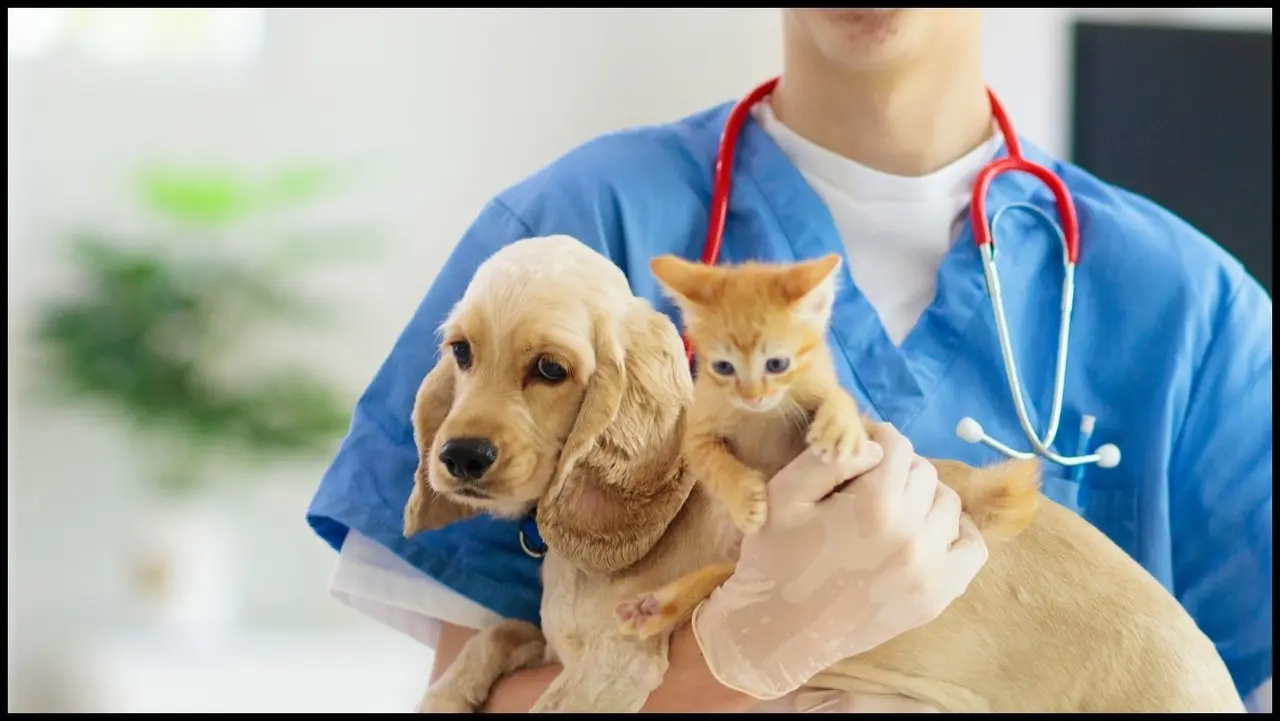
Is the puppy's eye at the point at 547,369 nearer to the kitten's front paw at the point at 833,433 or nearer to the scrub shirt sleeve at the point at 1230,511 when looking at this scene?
the kitten's front paw at the point at 833,433

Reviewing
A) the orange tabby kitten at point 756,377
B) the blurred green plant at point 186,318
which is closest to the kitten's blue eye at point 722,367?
the orange tabby kitten at point 756,377

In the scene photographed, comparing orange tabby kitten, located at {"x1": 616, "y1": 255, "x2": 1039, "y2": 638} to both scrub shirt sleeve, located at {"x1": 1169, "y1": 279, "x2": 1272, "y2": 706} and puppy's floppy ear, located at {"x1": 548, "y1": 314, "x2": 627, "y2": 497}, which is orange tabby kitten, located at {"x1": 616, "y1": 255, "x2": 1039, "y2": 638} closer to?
puppy's floppy ear, located at {"x1": 548, "y1": 314, "x2": 627, "y2": 497}

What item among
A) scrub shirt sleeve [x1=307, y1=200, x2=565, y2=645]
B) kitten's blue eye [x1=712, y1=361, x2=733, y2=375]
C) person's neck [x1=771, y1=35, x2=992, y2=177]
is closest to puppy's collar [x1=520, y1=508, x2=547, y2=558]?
scrub shirt sleeve [x1=307, y1=200, x2=565, y2=645]

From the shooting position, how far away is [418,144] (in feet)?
2.70

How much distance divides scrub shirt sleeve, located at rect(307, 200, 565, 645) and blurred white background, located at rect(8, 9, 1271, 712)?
6 cm

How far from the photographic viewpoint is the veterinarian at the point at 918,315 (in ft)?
2.05

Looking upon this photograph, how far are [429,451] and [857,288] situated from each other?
9.4 inches

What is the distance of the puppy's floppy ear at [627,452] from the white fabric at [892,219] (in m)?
0.15

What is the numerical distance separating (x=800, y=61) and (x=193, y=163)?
1.69 ft

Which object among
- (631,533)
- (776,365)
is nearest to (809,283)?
(776,365)

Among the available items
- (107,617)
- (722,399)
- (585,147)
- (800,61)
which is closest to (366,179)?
(585,147)

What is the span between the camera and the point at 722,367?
0.51 meters

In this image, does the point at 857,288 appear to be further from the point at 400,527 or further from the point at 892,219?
the point at 400,527

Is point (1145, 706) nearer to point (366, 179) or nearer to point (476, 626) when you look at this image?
point (476, 626)
